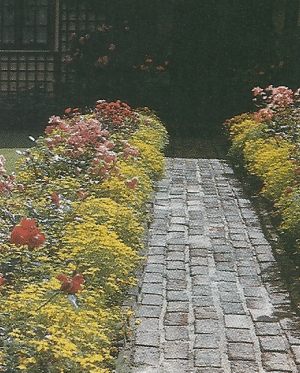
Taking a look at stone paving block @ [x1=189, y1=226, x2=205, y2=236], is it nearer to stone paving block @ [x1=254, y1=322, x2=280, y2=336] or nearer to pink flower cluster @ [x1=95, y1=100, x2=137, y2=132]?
stone paving block @ [x1=254, y1=322, x2=280, y2=336]

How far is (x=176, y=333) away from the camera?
4.87 metres

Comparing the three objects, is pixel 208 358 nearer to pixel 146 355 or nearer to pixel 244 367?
pixel 244 367

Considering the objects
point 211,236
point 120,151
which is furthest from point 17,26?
point 211,236

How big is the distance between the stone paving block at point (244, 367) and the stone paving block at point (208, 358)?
9cm

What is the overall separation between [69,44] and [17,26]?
1.46 meters

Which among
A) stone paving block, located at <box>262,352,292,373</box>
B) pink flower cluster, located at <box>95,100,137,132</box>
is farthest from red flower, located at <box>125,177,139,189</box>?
pink flower cluster, located at <box>95,100,137,132</box>

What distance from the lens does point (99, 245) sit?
207 inches

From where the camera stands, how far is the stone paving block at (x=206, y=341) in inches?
184

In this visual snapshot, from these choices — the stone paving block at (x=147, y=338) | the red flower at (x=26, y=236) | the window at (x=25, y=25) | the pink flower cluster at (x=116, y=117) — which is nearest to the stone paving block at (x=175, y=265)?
the stone paving block at (x=147, y=338)

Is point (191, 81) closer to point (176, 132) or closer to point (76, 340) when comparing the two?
point (176, 132)

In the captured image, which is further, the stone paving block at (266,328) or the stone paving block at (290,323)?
the stone paving block at (290,323)

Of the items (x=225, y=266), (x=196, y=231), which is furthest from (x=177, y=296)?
(x=196, y=231)

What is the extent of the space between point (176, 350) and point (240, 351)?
387 millimetres

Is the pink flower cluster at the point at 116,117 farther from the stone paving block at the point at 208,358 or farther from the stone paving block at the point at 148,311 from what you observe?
the stone paving block at the point at 208,358
